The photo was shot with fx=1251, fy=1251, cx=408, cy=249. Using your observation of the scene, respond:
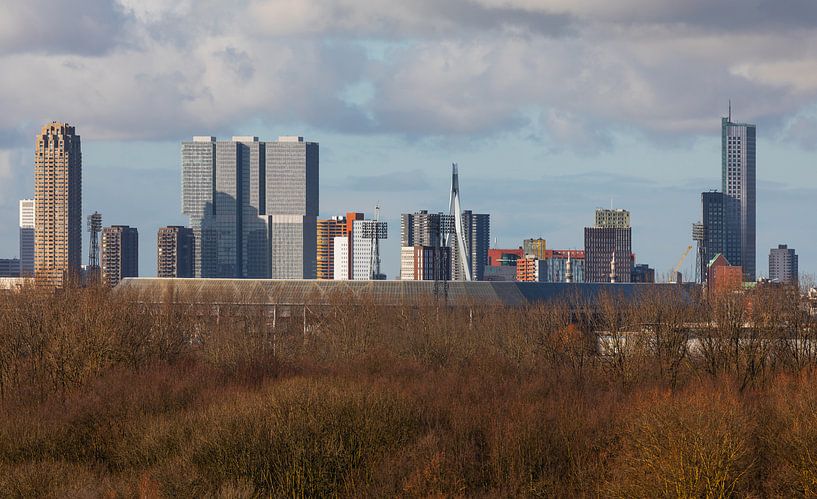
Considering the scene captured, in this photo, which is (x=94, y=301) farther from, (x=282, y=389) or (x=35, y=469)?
(x=35, y=469)

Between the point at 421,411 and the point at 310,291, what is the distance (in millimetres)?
106107

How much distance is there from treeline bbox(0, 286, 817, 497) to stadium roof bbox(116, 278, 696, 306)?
5410 cm

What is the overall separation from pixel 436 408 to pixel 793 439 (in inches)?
762

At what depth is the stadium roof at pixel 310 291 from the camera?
16138 cm

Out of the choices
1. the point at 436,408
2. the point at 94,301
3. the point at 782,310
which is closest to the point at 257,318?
the point at 94,301

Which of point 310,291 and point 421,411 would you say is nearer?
point 421,411

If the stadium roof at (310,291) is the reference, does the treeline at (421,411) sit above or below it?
below

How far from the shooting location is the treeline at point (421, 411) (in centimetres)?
4884

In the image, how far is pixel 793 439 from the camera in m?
50.6

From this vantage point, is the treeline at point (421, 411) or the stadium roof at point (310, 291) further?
the stadium roof at point (310, 291)

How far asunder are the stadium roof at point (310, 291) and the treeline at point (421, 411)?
54101 mm

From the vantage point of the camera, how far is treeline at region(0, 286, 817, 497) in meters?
48.8

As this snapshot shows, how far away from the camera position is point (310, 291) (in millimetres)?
167125

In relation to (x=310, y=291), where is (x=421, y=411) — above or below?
below
